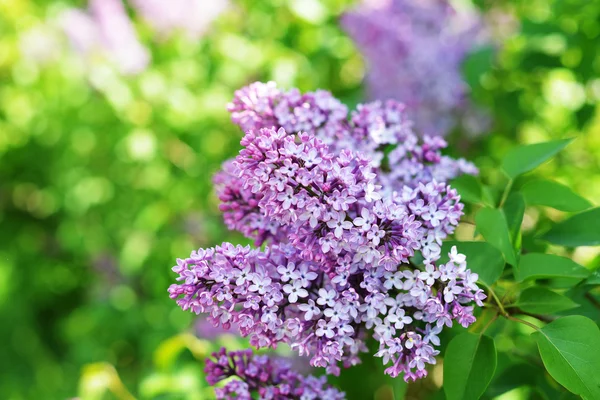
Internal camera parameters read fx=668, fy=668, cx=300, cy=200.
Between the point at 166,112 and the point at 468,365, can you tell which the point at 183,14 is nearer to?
the point at 166,112

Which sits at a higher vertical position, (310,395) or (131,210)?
(131,210)

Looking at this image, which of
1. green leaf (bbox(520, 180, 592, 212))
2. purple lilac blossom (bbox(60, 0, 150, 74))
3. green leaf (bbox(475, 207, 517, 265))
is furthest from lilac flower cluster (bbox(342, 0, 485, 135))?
green leaf (bbox(475, 207, 517, 265))

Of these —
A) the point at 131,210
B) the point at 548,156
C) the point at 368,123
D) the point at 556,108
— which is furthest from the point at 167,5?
the point at 548,156

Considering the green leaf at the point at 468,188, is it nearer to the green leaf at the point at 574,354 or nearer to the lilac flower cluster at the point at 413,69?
the green leaf at the point at 574,354

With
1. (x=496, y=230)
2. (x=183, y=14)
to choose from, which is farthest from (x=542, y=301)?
(x=183, y=14)

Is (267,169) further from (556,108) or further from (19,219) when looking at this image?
(19,219)

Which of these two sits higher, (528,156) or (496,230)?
(528,156)
